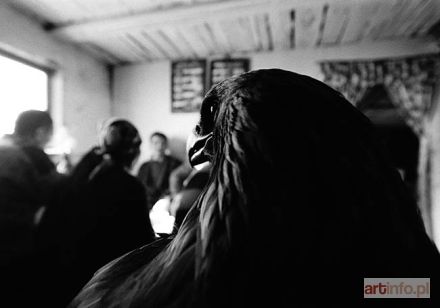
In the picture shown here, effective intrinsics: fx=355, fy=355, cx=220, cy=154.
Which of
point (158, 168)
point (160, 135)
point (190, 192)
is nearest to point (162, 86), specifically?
point (160, 135)

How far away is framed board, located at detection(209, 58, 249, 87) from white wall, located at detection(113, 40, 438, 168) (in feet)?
0.42

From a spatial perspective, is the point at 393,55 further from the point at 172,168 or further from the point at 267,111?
the point at 267,111

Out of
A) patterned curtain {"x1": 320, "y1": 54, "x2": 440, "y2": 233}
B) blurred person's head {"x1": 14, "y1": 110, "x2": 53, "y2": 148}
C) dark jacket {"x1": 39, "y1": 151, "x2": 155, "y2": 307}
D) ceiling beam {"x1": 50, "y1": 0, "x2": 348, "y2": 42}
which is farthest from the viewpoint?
patterned curtain {"x1": 320, "y1": 54, "x2": 440, "y2": 233}

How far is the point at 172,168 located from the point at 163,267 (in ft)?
12.9

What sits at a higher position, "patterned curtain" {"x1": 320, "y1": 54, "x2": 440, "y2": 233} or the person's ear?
"patterned curtain" {"x1": 320, "y1": 54, "x2": 440, "y2": 233}

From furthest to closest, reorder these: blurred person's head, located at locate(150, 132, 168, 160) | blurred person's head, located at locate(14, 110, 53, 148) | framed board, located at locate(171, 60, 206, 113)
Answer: framed board, located at locate(171, 60, 206, 113) → blurred person's head, located at locate(150, 132, 168, 160) → blurred person's head, located at locate(14, 110, 53, 148)

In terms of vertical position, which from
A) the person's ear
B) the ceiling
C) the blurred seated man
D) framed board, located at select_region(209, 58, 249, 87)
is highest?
the ceiling

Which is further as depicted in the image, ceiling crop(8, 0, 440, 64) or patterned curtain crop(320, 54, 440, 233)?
patterned curtain crop(320, 54, 440, 233)

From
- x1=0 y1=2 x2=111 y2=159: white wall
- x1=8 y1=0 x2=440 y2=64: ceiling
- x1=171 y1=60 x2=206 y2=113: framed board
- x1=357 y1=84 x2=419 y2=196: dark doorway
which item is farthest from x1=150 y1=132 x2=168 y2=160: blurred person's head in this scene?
x1=357 y1=84 x2=419 y2=196: dark doorway

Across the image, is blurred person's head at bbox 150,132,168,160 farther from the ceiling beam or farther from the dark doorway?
the dark doorway

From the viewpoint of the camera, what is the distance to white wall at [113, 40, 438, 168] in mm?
4241

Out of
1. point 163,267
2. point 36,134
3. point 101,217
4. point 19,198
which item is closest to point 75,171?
point 101,217

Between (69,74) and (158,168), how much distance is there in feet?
4.77

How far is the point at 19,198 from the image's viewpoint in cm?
134
